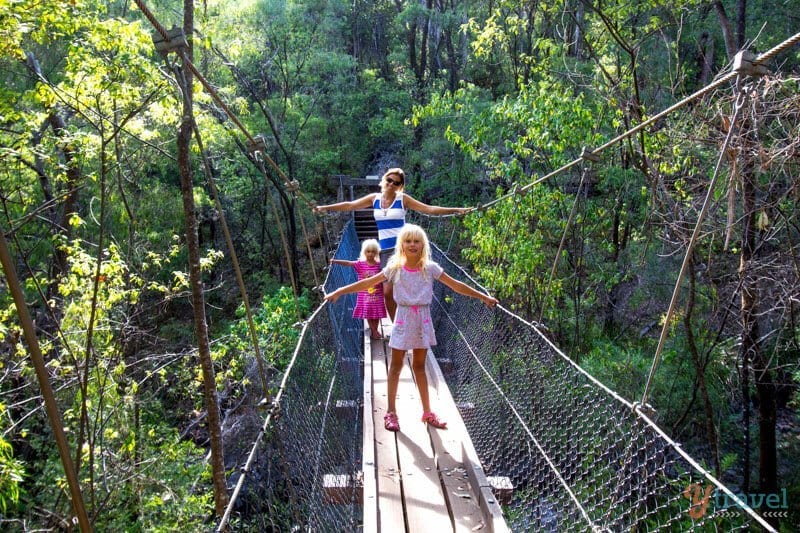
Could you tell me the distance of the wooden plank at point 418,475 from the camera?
66.9 inches

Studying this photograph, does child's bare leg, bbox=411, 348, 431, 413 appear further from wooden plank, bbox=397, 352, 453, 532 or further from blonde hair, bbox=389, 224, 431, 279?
blonde hair, bbox=389, 224, 431, 279

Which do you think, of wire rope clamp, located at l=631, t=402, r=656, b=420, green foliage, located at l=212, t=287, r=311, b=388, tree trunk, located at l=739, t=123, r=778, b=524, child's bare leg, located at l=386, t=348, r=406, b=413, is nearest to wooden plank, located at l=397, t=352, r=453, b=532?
child's bare leg, located at l=386, t=348, r=406, b=413

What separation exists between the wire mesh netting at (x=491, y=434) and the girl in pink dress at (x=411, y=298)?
290 mm

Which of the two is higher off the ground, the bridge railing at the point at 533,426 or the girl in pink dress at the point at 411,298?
the girl in pink dress at the point at 411,298

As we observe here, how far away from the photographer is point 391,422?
218 centimetres

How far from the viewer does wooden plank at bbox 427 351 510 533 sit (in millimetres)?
1674

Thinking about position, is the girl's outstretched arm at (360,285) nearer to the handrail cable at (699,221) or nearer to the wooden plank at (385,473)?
the wooden plank at (385,473)

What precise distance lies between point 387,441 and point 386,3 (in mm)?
13560

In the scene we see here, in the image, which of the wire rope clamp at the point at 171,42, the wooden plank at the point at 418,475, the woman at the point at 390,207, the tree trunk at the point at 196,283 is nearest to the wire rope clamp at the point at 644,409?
the wooden plank at the point at 418,475

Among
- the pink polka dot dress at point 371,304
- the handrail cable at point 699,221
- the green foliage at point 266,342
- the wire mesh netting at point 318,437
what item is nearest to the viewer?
the handrail cable at point 699,221

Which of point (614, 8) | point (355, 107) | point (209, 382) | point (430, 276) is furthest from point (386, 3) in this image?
point (430, 276)

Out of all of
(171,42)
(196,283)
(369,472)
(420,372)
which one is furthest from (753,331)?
(171,42)

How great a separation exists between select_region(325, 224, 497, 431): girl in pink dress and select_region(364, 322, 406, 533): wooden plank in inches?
3.0

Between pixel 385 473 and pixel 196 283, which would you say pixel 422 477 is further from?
pixel 196 283
